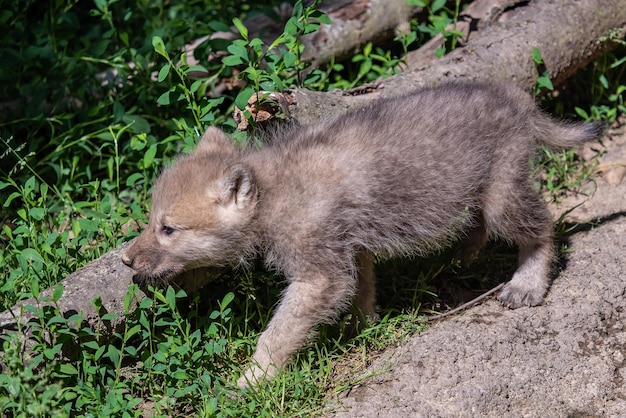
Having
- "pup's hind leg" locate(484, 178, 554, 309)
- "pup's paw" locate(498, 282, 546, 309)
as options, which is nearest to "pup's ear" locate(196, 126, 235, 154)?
"pup's hind leg" locate(484, 178, 554, 309)

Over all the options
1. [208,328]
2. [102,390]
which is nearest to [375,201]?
[208,328]

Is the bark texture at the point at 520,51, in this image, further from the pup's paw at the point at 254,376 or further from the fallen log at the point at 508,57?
the pup's paw at the point at 254,376

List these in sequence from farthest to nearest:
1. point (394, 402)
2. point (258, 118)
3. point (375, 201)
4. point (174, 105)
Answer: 1. point (174, 105)
2. point (258, 118)
3. point (375, 201)
4. point (394, 402)

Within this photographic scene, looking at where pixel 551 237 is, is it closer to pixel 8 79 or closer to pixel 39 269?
pixel 39 269

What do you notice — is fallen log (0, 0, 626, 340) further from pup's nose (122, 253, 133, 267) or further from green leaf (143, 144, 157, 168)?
green leaf (143, 144, 157, 168)

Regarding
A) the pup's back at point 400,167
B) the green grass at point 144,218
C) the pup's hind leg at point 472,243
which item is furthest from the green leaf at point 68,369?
the pup's hind leg at point 472,243

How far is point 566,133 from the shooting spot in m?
5.22

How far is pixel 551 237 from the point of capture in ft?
16.5

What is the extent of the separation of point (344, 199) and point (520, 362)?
1.29 meters

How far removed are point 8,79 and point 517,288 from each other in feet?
13.7

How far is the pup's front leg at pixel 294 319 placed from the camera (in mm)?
4242

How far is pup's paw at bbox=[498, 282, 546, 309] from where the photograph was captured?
15.7 feet

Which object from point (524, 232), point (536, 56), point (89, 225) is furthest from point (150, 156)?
point (536, 56)

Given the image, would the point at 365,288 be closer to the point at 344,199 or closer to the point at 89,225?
the point at 344,199
